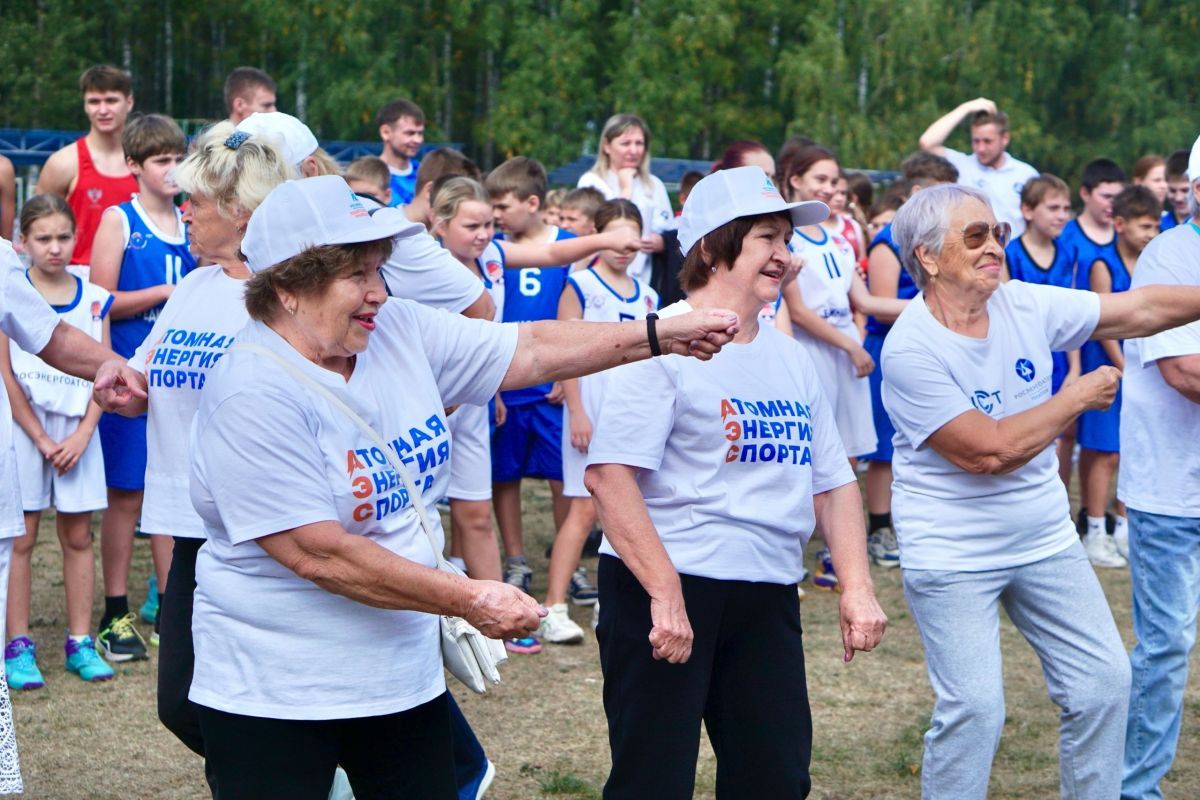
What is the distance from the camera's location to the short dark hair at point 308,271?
301 cm

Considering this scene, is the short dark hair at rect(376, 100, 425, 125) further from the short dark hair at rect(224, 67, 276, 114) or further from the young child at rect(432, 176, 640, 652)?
the young child at rect(432, 176, 640, 652)

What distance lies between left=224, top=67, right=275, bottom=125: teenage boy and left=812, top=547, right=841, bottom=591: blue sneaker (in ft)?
12.7

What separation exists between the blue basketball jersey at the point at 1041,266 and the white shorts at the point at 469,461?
3743 mm

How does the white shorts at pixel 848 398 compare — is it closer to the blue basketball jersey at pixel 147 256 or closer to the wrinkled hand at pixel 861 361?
the wrinkled hand at pixel 861 361

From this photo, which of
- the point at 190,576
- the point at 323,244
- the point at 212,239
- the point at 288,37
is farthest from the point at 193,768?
the point at 288,37

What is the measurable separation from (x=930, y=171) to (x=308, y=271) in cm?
607

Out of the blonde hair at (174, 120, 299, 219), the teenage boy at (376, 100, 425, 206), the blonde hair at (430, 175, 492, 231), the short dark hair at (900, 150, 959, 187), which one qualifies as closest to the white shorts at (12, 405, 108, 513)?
the blonde hair at (430, 175, 492, 231)

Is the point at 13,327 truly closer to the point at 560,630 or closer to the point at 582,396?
the point at 560,630

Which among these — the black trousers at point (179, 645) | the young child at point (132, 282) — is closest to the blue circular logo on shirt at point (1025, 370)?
the black trousers at point (179, 645)

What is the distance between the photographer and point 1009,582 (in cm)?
400

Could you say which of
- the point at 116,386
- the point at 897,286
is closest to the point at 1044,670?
the point at 116,386

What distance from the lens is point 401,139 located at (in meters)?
9.13

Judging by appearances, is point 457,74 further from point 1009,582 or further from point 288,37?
point 1009,582

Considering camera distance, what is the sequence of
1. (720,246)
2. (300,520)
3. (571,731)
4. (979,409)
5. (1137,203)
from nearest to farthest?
(300,520) < (720,246) < (979,409) < (571,731) < (1137,203)
